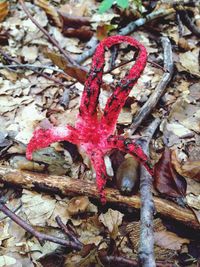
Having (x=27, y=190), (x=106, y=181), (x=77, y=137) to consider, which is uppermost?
(x=77, y=137)

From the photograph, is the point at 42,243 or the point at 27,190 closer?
the point at 42,243

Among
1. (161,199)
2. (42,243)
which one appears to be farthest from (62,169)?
(161,199)

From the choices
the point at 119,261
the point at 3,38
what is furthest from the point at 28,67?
the point at 119,261

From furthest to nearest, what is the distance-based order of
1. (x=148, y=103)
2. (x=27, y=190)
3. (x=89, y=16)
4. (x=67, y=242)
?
1. (x=89, y=16)
2. (x=148, y=103)
3. (x=27, y=190)
4. (x=67, y=242)

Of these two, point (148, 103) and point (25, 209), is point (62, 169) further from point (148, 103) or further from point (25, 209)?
point (148, 103)

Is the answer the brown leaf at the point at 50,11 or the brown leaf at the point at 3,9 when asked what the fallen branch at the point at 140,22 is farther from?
the brown leaf at the point at 3,9

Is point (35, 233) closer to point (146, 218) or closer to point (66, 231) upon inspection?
point (66, 231)

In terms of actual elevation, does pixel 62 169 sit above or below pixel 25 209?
above

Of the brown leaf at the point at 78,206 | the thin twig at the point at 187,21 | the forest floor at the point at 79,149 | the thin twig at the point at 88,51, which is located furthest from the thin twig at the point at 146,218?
the thin twig at the point at 187,21
